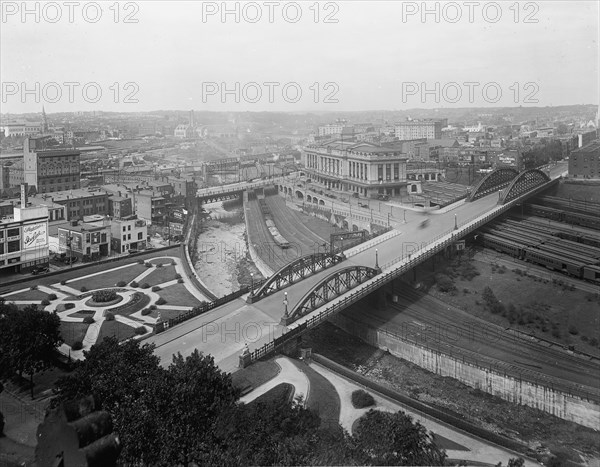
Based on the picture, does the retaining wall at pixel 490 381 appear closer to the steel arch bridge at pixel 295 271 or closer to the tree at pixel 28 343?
the steel arch bridge at pixel 295 271

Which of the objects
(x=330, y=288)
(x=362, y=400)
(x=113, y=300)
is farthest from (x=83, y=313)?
(x=362, y=400)

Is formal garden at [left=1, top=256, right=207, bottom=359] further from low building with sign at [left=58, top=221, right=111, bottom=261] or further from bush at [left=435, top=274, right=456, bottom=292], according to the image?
bush at [left=435, top=274, right=456, bottom=292]

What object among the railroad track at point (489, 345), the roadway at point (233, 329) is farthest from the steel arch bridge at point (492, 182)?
the railroad track at point (489, 345)

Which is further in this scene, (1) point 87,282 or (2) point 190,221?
(2) point 190,221

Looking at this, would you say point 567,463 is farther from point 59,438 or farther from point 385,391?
point 59,438

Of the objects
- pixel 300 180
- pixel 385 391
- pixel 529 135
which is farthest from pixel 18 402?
pixel 529 135

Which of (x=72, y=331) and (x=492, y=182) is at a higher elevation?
(x=492, y=182)

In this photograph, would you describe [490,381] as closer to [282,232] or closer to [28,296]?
[28,296]
